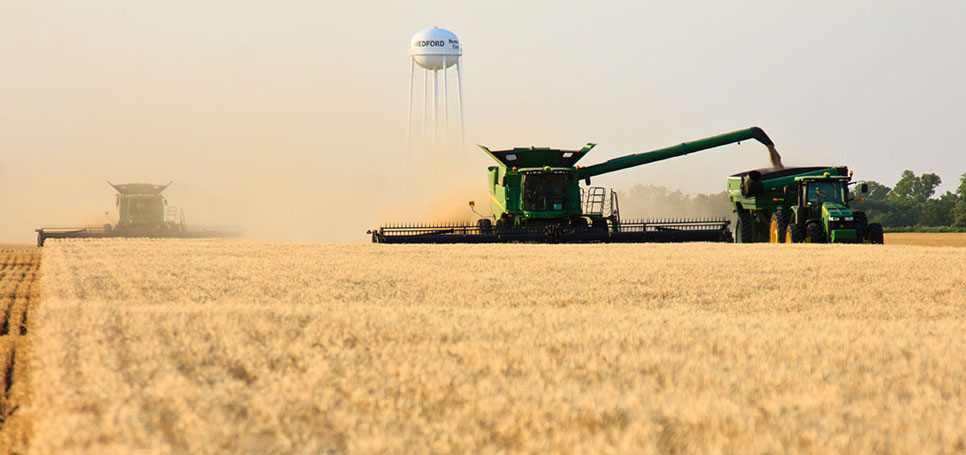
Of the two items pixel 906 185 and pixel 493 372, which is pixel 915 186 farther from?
pixel 493 372

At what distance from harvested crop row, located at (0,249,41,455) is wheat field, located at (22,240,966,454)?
0.45 ft

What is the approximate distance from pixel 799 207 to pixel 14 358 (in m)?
20.0

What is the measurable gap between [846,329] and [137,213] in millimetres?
37058

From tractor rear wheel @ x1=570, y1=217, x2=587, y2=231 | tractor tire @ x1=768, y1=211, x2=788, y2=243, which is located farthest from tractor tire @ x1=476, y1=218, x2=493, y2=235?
tractor tire @ x1=768, y1=211, x2=788, y2=243

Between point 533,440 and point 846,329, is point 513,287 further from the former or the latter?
point 533,440

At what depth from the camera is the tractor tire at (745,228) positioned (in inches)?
1059

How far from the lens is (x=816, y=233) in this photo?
2256cm

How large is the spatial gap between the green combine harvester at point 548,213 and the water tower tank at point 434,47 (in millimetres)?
29891

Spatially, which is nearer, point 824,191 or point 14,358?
point 14,358

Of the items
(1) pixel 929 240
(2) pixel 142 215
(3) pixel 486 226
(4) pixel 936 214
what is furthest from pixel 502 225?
(4) pixel 936 214

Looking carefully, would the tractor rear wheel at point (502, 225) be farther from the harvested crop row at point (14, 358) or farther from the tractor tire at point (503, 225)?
the harvested crop row at point (14, 358)

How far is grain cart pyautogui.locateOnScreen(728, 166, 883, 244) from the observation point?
22203mm

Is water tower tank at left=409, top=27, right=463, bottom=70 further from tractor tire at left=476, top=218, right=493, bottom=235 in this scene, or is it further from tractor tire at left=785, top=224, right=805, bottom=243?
tractor tire at left=785, top=224, right=805, bottom=243

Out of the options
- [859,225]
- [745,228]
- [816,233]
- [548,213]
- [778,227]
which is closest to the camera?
[859,225]
